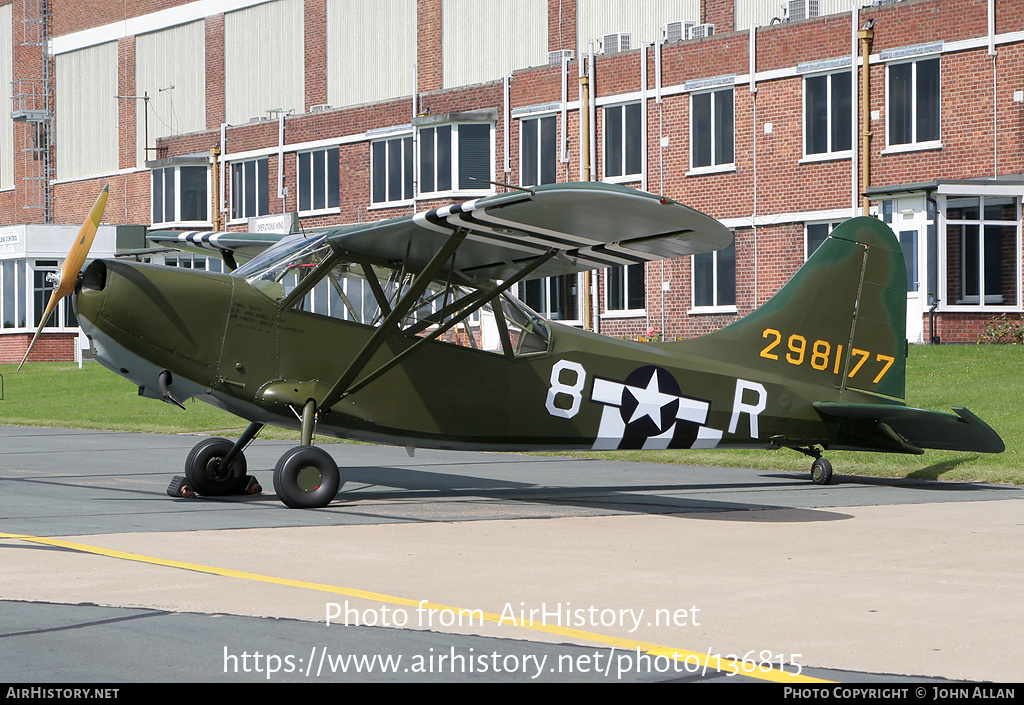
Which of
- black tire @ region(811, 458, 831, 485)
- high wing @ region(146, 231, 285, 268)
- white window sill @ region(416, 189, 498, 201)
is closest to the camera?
black tire @ region(811, 458, 831, 485)

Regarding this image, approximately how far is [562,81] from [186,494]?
29.8 metres

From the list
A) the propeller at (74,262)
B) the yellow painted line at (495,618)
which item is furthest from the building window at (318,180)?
the yellow painted line at (495,618)

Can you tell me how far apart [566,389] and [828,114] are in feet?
76.7

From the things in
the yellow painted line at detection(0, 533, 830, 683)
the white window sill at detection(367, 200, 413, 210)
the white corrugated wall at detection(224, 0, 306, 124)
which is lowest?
the yellow painted line at detection(0, 533, 830, 683)

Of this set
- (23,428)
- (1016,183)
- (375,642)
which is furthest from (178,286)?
(1016,183)

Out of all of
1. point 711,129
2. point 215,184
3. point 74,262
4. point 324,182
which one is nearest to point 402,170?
point 324,182

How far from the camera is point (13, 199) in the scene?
70.1m

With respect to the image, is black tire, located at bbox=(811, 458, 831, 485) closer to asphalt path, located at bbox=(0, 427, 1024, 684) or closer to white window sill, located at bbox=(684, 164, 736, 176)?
asphalt path, located at bbox=(0, 427, 1024, 684)

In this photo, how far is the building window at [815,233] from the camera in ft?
112

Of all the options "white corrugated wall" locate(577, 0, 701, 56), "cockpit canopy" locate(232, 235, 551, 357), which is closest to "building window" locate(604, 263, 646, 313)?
"white corrugated wall" locate(577, 0, 701, 56)

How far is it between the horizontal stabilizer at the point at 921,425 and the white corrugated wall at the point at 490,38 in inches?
1427

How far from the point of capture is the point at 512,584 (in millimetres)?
7816

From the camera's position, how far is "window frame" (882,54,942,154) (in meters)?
32.0

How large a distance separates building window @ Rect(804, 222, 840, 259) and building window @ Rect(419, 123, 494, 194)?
12.5 meters
